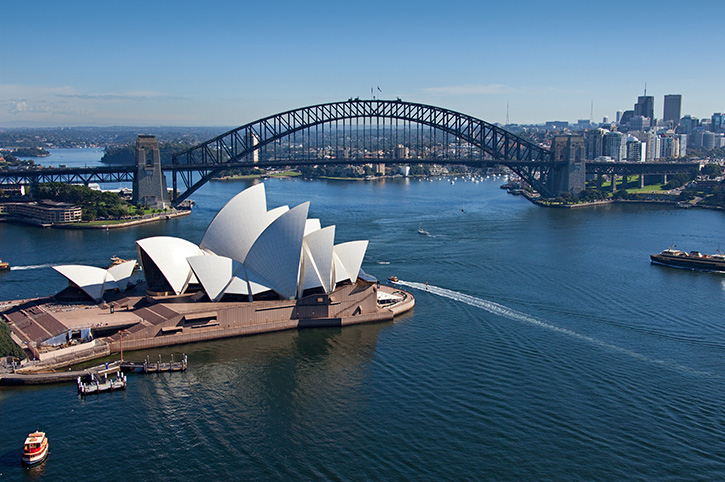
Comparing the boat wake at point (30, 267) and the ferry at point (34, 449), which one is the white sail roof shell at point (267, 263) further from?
the boat wake at point (30, 267)

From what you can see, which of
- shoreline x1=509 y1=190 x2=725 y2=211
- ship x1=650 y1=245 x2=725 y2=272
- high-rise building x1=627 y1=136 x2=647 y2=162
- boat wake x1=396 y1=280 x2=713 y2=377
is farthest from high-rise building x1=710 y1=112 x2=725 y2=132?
boat wake x1=396 y1=280 x2=713 y2=377

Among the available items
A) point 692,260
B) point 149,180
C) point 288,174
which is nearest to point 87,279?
point 692,260

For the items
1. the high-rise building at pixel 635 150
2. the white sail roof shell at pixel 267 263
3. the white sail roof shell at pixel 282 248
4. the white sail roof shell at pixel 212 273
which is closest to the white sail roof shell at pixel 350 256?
the white sail roof shell at pixel 267 263

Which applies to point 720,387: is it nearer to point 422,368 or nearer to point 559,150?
point 422,368

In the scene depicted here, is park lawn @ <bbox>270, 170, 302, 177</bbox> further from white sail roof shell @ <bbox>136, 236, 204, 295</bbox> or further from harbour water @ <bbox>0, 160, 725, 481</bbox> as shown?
white sail roof shell @ <bbox>136, 236, 204, 295</bbox>

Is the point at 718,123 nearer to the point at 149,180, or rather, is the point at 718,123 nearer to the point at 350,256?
the point at 149,180
